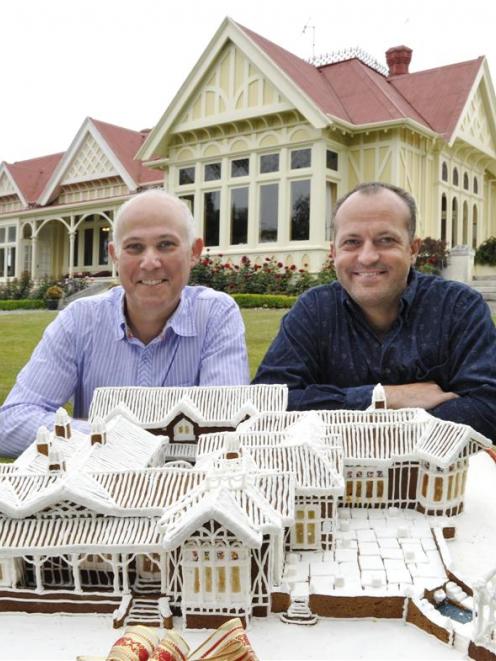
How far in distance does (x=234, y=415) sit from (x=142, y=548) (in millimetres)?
1349

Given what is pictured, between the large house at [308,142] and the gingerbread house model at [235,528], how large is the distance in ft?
65.5

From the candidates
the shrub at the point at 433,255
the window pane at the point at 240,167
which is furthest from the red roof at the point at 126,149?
the shrub at the point at 433,255

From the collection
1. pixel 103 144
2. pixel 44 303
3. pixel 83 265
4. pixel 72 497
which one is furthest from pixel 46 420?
pixel 83 265

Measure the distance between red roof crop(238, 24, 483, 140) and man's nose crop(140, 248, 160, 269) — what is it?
19414mm

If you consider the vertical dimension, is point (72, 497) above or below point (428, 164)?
below

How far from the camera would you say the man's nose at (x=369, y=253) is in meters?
3.60

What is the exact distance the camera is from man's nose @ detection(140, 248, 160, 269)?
3598 mm

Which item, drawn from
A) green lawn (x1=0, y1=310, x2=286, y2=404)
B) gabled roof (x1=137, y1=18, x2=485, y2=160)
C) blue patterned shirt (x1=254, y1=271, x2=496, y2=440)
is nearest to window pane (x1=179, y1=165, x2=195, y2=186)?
gabled roof (x1=137, y1=18, x2=485, y2=160)

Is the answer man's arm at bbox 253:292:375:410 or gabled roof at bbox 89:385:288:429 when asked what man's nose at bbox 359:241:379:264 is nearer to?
man's arm at bbox 253:292:375:410

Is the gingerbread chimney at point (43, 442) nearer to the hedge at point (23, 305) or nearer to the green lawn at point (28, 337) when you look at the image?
the green lawn at point (28, 337)

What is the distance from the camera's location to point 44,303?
24469mm

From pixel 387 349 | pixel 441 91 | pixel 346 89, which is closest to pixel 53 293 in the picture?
pixel 346 89

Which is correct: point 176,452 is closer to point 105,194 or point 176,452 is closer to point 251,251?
point 251,251

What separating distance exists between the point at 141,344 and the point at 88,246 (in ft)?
102
